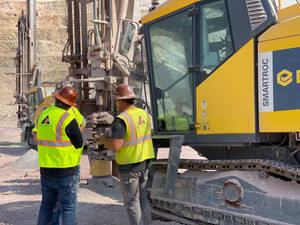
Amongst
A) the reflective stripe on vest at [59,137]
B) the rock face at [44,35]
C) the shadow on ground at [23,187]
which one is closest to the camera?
the reflective stripe on vest at [59,137]

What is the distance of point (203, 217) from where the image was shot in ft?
14.4

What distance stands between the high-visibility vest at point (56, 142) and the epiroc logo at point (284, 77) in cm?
213

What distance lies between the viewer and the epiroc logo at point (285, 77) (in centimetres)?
362

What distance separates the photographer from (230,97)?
13.3 ft

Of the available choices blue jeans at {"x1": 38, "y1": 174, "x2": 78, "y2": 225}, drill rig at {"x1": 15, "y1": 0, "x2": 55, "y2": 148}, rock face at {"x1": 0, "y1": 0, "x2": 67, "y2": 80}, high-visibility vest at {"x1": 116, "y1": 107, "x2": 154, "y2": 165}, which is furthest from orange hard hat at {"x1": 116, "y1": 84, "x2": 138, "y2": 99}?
rock face at {"x1": 0, "y1": 0, "x2": 67, "y2": 80}

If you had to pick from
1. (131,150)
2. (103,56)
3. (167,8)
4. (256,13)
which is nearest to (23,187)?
(103,56)

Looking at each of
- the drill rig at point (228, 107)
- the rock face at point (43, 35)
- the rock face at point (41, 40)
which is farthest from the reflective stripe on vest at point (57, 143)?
the rock face at point (43, 35)

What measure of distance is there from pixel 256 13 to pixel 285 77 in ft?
2.55

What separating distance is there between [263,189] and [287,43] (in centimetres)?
148

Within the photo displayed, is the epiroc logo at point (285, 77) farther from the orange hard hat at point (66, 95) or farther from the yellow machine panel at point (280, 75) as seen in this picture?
the orange hard hat at point (66, 95)

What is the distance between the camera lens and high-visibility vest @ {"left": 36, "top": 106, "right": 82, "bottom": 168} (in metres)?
3.91

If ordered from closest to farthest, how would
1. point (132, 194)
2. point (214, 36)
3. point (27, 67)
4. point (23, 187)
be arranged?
point (132, 194), point (214, 36), point (23, 187), point (27, 67)

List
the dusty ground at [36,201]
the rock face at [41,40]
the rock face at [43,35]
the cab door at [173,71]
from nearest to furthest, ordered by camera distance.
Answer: the cab door at [173,71] → the dusty ground at [36,201] → the rock face at [41,40] → the rock face at [43,35]

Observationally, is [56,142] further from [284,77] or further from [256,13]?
[256,13]
